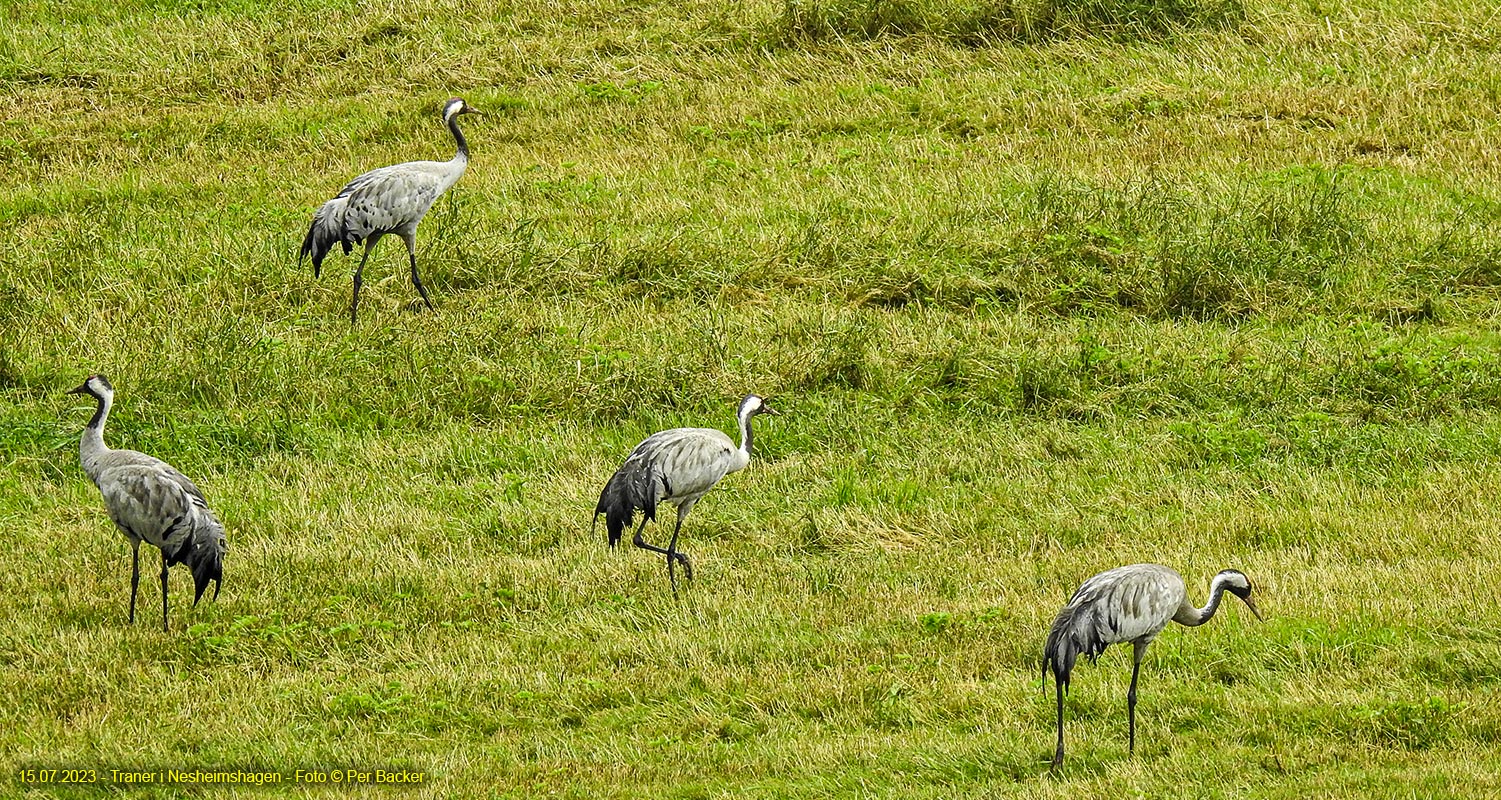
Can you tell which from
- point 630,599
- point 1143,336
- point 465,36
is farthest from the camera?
point 465,36

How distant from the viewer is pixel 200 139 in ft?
63.9

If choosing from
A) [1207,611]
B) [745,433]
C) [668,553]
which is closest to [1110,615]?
[1207,611]

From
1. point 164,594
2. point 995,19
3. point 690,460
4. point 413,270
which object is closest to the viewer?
point 164,594

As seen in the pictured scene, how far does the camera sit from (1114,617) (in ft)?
24.3

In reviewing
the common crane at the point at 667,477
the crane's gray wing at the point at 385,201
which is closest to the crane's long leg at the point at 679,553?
the common crane at the point at 667,477

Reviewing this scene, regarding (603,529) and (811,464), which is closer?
(603,529)

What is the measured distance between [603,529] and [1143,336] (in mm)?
5268

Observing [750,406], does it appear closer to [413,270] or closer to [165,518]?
[165,518]

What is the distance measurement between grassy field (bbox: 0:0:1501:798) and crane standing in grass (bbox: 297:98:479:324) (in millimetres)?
485

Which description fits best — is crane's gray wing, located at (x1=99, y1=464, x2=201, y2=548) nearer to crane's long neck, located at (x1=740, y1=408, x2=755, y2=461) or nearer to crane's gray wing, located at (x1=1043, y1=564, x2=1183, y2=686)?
crane's long neck, located at (x1=740, y1=408, x2=755, y2=461)

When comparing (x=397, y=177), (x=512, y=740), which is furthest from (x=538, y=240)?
(x=512, y=740)

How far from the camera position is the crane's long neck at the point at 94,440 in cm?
987

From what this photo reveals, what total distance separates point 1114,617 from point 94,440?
20.1 ft

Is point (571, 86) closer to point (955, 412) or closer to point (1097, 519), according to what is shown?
point (955, 412)
